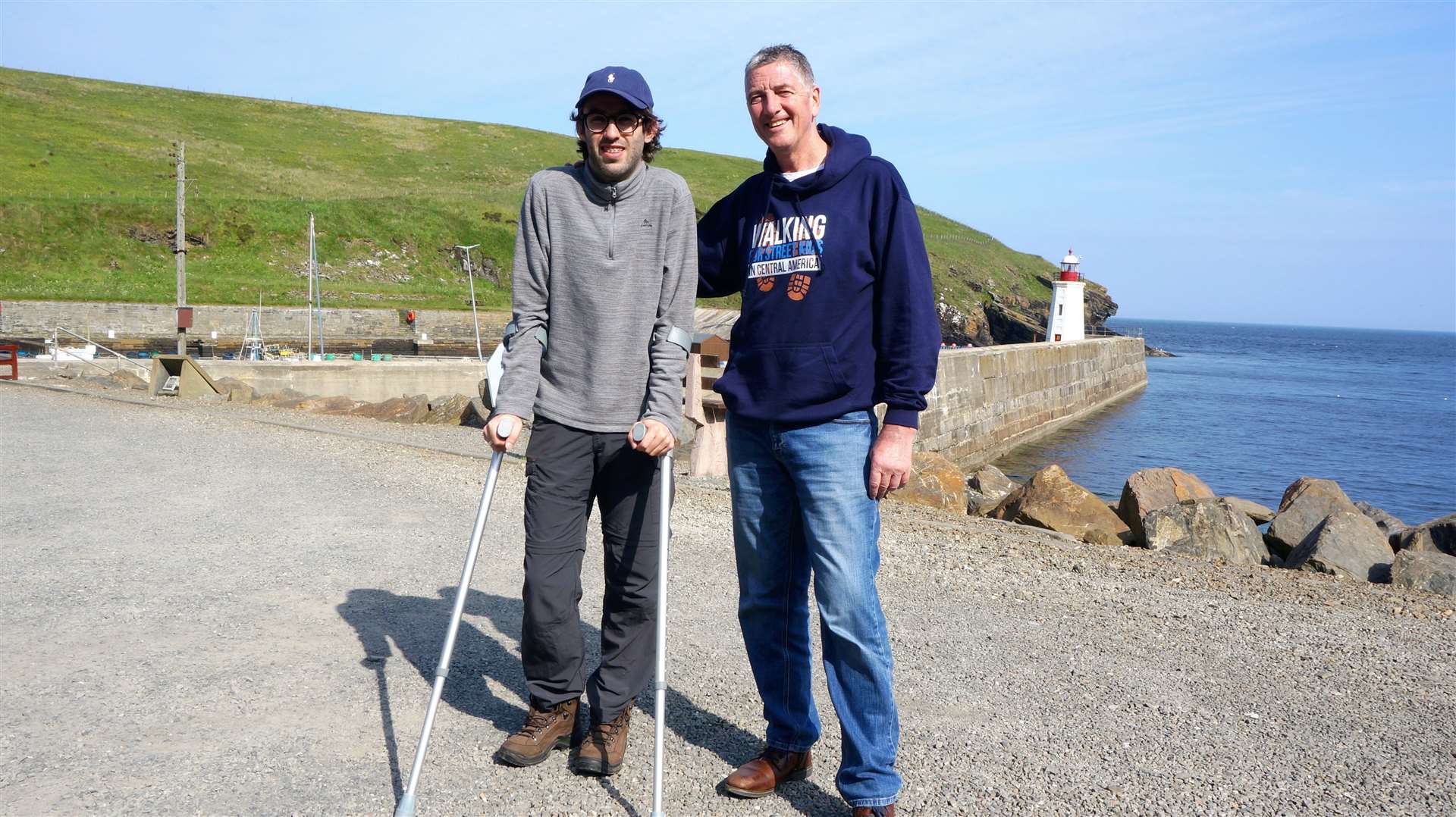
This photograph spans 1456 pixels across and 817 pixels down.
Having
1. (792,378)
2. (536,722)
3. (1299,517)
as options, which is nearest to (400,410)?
(1299,517)

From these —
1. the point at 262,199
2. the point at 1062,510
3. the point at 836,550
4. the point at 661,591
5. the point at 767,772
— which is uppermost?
the point at 262,199

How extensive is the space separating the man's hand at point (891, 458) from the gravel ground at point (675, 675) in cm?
103

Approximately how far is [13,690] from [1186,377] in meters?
73.9

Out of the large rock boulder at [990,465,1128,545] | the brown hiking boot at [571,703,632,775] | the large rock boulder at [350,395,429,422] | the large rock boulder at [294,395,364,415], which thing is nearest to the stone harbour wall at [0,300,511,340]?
the large rock boulder at [294,395,364,415]

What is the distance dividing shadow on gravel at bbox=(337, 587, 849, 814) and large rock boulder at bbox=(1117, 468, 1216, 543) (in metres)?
6.52

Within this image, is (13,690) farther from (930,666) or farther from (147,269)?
(147,269)

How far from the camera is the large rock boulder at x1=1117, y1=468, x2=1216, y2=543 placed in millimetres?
10422

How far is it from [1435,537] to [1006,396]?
20.3m

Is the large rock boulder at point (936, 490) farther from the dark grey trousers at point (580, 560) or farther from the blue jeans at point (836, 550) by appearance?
the blue jeans at point (836, 550)

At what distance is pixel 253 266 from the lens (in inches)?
2186

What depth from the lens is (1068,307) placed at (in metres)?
47.2

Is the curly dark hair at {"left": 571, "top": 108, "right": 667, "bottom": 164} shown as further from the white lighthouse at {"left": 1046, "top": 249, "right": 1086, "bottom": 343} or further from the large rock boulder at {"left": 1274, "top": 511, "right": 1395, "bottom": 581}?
the white lighthouse at {"left": 1046, "top": 249, "right": 1086, "bottom": 343}

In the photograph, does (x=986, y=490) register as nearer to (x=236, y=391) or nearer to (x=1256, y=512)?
(x=1256, y=512)

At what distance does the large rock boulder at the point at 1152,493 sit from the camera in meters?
10.4
